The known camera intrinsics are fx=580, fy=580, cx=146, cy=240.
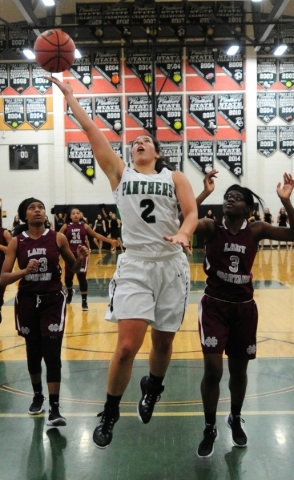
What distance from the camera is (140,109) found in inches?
982

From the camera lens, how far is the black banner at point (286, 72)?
24.9 metres

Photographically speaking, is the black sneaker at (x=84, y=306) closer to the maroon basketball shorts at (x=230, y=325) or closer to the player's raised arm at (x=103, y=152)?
the maroon basketball shorts at (x=230, y=325)

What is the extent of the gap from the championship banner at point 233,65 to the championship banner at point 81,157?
6.72 meters

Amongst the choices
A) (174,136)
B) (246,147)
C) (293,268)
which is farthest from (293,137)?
(293,268)

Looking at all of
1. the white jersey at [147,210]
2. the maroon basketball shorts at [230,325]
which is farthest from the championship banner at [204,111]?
the white jersey at [147,210]

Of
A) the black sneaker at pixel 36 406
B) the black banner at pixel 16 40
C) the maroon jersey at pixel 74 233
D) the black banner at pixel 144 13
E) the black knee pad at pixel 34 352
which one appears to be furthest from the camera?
the black banner at pixel 16 40

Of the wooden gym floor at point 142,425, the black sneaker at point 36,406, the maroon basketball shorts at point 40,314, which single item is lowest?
the wooden gym floor at point 142,425

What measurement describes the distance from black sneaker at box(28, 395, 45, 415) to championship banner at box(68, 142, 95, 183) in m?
20.7

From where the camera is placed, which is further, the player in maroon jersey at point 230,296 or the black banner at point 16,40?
the black banner at point 16,40

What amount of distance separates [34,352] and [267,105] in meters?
22.2

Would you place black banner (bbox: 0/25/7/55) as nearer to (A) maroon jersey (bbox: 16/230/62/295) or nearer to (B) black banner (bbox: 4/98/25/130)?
(B) black banner (bbox: 4/98/25/130)

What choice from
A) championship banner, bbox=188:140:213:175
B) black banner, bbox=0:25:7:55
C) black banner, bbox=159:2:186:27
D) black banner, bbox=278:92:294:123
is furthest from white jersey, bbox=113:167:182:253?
black banner, bbox=0:25:7:55

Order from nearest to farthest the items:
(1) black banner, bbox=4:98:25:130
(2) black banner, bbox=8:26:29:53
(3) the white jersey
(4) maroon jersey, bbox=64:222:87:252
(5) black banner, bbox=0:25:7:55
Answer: (3) the white jersey < (4) maroon jersey, bbox=64:222:87:252 < (2) black banner, bbox=8:26:29:53 < (5) black banner, bbox=0:25:7:55 < (1) black banner, bbox=4:98:25:130

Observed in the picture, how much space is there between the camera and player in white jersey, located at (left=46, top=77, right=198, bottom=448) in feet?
11.9
